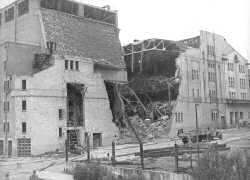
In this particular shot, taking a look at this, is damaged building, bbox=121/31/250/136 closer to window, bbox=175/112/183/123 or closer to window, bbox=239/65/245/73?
window, bbox=175/112/183/123

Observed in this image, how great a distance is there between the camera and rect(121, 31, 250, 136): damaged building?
195 feet

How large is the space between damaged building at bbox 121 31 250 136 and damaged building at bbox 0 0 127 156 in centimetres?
484

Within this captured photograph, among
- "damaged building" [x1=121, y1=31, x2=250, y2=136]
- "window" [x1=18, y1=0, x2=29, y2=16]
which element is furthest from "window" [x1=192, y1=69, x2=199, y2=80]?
"window" [x1=18, y1=0, x2=29, y2=16]

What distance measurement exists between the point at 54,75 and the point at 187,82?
77.9 feet

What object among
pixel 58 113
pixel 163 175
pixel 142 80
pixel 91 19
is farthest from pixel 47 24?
pixel 163 175

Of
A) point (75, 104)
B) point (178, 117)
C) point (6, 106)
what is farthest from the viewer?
point (178, 117)

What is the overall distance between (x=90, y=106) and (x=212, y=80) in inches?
1046

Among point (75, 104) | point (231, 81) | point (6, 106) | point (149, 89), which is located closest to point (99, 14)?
point (149, 89)

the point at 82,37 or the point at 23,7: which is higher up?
the point at 23,7

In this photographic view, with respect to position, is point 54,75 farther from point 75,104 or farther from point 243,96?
point 243,96

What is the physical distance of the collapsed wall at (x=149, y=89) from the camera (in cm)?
5856

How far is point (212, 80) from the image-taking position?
67375 millimetres

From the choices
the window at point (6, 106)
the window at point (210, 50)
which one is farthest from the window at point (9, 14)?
the window at point (210, 50)

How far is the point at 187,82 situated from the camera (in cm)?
6119
